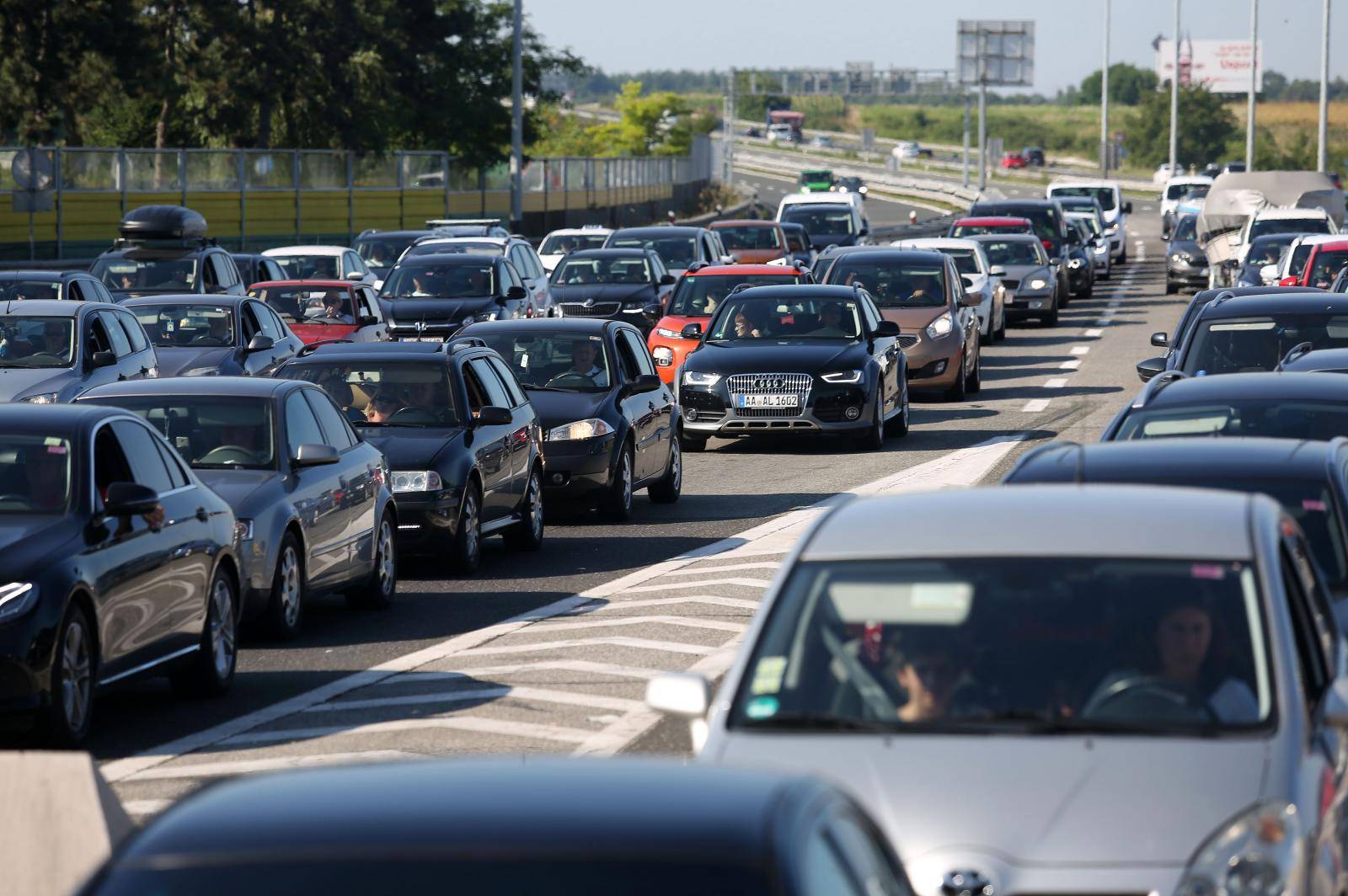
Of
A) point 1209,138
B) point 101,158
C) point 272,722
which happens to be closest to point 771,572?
point 272,722

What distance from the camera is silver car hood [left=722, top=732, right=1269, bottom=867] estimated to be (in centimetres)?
528

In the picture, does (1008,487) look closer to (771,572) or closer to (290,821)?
(290,821)

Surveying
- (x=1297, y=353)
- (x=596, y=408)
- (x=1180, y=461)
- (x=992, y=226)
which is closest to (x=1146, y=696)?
(x=1180, y=461)

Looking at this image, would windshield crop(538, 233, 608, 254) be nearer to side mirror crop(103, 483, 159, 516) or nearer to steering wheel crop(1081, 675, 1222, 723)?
side mirror crop(103, 483, 159, 516)

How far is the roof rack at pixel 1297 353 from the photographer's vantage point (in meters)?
14.4

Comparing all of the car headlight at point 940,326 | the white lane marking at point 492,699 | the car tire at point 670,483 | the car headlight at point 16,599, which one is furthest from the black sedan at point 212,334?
the car headlight at point 16,599

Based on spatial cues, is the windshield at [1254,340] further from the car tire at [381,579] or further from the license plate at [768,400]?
the license plate at [768,400]

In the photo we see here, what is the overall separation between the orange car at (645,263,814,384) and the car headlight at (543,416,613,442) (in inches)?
342

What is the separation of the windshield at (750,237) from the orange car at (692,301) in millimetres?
9920

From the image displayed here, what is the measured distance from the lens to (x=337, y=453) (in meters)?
13.7

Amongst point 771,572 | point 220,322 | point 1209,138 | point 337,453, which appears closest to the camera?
point 337,453

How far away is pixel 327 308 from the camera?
28.7m

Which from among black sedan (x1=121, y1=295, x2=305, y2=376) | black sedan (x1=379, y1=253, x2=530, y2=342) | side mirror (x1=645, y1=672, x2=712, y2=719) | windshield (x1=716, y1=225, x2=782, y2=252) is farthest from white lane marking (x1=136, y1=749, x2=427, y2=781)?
windshield (x1=716, y1=225, x2=782, y2=252)

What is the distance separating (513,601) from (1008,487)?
7.69 m
